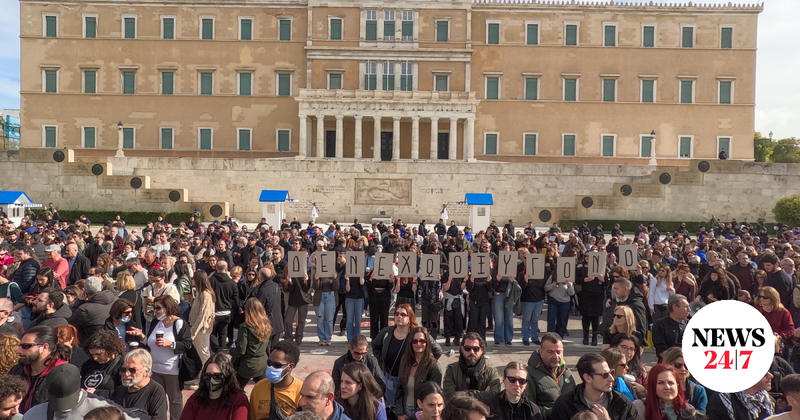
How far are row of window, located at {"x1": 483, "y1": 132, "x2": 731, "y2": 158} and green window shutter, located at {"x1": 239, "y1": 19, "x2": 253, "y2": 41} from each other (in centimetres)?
1819

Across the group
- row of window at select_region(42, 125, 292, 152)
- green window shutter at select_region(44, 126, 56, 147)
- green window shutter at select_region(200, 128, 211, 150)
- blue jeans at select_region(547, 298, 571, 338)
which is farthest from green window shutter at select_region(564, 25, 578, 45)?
blue jeans at select_region(547, 298, 571, 338)

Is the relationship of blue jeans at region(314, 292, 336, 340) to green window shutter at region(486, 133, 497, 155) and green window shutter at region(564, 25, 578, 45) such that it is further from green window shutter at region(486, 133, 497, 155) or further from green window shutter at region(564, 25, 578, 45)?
green window shutter at region(564, 25, 578, 45)

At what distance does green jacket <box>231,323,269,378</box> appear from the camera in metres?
7.09

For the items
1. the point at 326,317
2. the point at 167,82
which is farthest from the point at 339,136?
the point at 326,317

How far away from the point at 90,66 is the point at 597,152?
36.5 m

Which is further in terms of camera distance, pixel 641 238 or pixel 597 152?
pixel 597 152

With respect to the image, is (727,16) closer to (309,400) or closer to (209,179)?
(209,179)

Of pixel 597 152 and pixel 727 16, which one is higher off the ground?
pixel 727 16

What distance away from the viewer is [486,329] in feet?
40.2

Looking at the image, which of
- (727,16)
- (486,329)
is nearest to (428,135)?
(727,16)

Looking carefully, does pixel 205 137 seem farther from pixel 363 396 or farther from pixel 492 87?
pixel 363 396

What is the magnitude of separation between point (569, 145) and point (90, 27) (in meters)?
34.9

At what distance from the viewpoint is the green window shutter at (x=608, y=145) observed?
4619cm

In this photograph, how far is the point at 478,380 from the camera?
588 centimetres
